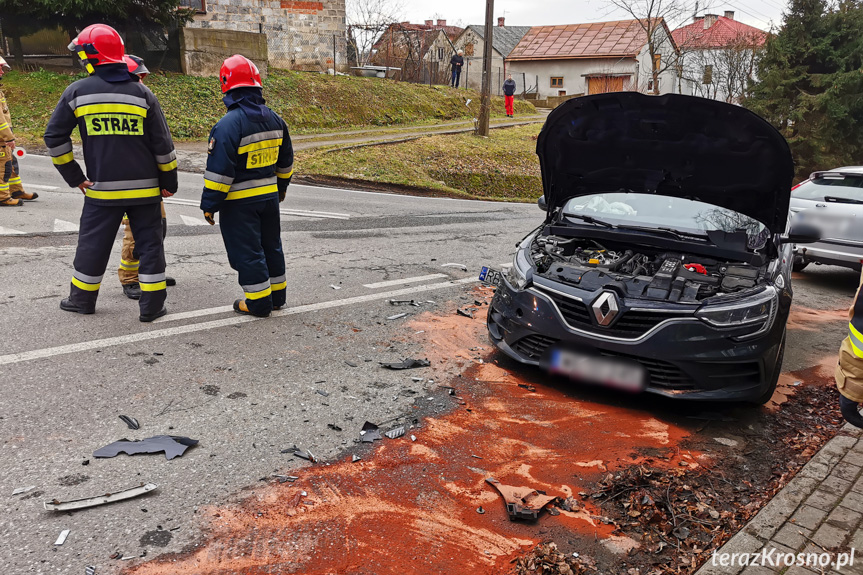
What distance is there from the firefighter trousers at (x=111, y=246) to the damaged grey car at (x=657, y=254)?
276cm

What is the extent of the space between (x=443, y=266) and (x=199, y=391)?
165 inches

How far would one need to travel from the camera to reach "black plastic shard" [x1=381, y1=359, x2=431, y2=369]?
4.91m

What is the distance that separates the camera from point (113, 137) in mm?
5129

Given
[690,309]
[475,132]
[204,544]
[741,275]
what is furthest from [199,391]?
[475,132]

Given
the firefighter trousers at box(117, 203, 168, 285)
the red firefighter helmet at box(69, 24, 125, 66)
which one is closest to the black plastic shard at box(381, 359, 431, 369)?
the firefighter trousers at box(117, 203, 168, 285)

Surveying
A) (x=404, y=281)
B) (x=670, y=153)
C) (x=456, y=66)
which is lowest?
(x=404, y=281)

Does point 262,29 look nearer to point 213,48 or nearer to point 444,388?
point 213,48

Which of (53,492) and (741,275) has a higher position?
(741,275)

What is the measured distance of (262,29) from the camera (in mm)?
27016

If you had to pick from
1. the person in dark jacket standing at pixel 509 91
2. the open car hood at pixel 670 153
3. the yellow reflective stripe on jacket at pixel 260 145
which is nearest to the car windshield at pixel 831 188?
the open car hood at pixel 670 153

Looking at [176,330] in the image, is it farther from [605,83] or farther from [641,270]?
[605,83]

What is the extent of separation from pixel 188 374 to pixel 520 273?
8.02 feet

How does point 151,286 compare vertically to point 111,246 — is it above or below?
below

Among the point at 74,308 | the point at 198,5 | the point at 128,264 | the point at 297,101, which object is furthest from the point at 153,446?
the point at 198,5
